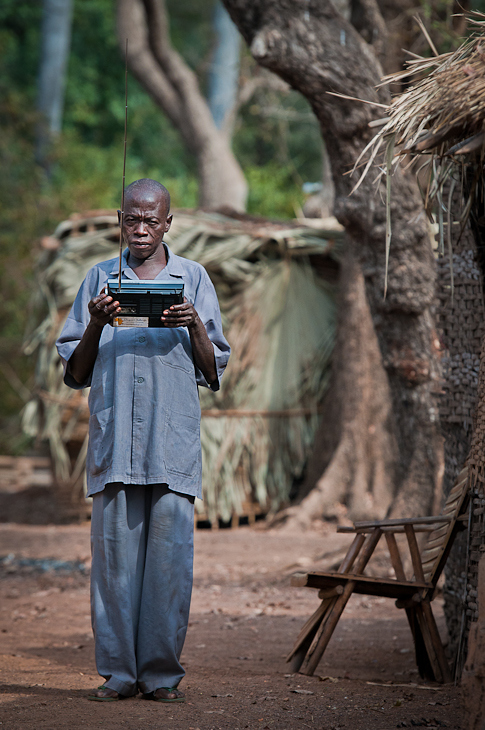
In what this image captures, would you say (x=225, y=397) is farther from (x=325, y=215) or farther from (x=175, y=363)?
(x=175, y=363)

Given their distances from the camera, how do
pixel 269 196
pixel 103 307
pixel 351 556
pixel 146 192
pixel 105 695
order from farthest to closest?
pixel 269 196, pixel 351 556, pixel 146 192, pixel 105 695, pixel 103 307

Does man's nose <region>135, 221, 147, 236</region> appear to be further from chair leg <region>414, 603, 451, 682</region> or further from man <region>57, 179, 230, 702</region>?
chair leg <region>414, 603, 451, 682</region>

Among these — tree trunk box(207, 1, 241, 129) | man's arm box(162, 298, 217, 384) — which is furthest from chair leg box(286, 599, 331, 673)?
tree trunk box(207, 1, 241, 129)

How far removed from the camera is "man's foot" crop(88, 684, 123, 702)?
319 centimetres

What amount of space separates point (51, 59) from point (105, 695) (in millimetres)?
16654

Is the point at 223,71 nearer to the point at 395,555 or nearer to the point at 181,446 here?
the point at 395,555

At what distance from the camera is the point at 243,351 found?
8.38m

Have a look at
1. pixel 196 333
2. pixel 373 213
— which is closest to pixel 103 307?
pixel 196 333

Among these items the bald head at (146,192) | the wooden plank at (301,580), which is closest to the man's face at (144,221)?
the bald head at (146,192)

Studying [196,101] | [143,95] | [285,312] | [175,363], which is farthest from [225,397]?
[143,95]

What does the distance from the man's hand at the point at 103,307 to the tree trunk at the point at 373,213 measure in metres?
2.34

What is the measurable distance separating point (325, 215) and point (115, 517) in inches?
327

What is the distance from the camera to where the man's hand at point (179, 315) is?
10.1ft

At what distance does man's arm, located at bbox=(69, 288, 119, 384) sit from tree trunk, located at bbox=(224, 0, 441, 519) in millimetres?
2308
